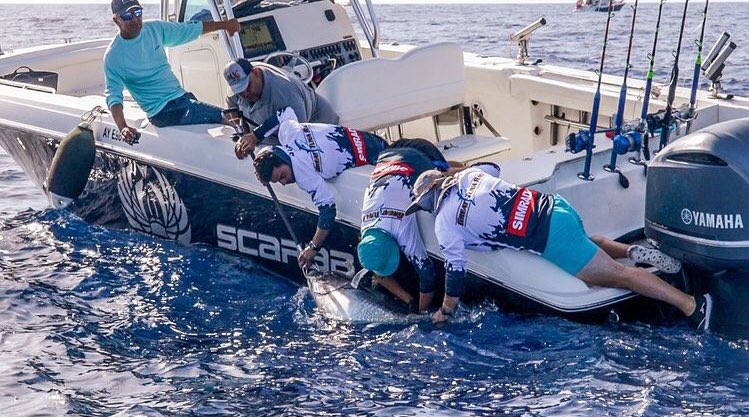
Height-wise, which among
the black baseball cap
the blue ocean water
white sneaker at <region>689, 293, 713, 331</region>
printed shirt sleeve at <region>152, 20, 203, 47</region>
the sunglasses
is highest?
the black baseball cap

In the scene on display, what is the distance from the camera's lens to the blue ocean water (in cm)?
400

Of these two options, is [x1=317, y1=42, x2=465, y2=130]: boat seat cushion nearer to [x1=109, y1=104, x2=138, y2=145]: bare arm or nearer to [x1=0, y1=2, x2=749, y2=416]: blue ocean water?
[x1=0, y1=2, x2=749, y2=416]: blue ocean water

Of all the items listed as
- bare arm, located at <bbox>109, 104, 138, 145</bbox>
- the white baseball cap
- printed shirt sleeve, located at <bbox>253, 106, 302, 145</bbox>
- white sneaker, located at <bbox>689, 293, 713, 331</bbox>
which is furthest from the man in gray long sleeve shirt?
white sneaker, located at <bbox>689, 293, 713, 331</bbox>

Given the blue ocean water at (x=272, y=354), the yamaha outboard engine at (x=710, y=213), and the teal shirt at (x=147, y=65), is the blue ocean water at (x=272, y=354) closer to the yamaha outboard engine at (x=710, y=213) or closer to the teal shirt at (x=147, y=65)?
the yamaha outboard engine at (x=710, y=213)

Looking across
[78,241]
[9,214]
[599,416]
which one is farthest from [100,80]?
[599,416]

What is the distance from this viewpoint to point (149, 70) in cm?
597

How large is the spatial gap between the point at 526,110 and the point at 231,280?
2.48 meters

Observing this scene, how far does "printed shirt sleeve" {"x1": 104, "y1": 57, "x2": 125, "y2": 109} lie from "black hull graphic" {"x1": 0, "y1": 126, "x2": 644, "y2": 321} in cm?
42

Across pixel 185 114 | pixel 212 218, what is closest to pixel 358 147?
pixel 212 218

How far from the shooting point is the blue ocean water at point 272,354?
4.00m

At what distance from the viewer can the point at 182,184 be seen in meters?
5.84

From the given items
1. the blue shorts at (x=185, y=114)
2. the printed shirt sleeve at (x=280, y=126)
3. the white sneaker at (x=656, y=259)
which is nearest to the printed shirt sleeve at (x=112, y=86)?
the blue shorts at (x=185, y=114)

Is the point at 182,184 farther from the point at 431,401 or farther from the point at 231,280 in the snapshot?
the point at 431,401

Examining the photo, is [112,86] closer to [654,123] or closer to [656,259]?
[654,123]
